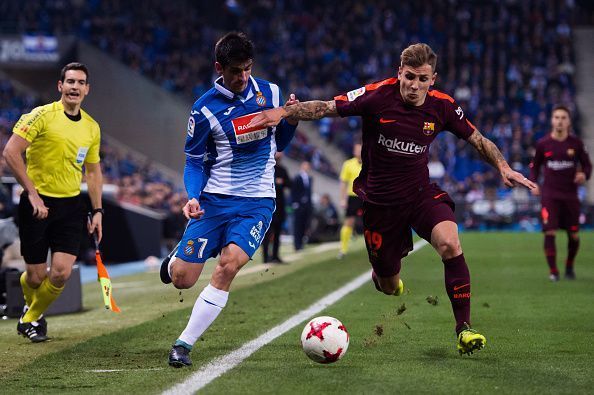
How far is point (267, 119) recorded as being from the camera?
720 centimetres

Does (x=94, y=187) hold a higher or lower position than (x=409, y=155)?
lower

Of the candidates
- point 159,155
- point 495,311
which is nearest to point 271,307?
point 495,311

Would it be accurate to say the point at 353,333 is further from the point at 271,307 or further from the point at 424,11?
the point at 424,11

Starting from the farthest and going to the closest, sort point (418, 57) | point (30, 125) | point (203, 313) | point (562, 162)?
point (562, 162), point (30, 125), point (418, 57), point (203, 313)

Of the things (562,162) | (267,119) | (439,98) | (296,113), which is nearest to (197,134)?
(267,119)

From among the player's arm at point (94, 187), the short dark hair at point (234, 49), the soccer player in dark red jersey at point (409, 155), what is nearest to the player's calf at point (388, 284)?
the soccer player in dark red jersey at point (409, 155)

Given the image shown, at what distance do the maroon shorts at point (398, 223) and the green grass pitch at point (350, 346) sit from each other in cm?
55

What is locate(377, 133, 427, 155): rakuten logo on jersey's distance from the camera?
25.6 feet

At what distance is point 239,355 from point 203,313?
716 mm

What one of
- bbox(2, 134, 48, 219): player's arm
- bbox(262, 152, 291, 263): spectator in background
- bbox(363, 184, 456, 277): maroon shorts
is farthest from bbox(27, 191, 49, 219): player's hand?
bbox(262, 152, 291, 263): spectator in background

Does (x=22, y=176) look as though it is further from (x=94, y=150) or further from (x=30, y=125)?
(x=94, y=150)

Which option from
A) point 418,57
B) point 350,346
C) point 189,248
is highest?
point 418,57

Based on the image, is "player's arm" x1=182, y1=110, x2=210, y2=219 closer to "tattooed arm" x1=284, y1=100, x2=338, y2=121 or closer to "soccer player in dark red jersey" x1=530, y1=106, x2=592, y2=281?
"tattooed arm" x1=284, y1=100, x2=338, y2=121

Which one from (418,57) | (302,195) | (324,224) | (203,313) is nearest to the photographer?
(203,313)
